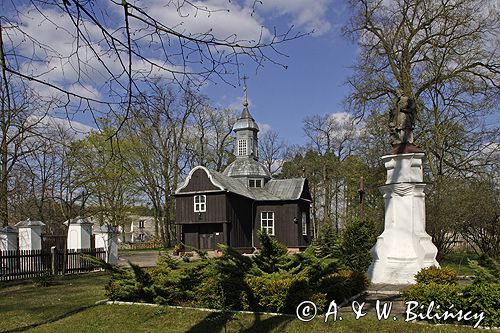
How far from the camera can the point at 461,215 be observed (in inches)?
880

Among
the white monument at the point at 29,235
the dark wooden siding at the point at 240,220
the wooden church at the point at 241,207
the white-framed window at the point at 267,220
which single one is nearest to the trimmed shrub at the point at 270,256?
the white monument at the point at 29,235

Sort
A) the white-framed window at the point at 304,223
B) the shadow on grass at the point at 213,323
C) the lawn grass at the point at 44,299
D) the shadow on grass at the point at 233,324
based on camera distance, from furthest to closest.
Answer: the white-framed window at the point at 304,223 → the lawn grass at the point at 44,299 → the shadow on grass at the point at 213,323 → the shadow on grass at the point at 233,324

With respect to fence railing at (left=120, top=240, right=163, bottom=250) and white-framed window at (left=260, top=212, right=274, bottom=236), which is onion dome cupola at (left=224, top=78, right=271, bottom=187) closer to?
white-framed window at (left=260, top=212, right=274, bottom=236)

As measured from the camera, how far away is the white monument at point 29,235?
70.2 ft

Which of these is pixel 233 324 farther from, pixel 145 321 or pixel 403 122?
pixel 403 122

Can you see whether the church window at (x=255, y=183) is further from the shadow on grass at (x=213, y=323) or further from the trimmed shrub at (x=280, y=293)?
the shadow on grass at (x=213, y=323)

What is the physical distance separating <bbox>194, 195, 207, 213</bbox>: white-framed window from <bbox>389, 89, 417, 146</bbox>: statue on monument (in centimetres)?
2177

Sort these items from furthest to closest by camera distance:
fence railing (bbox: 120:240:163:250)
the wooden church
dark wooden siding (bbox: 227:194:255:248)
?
fence railing (bbox: 120:240:163:250), dark wooden siding (bbox: 227:194:255:248), the wooden church

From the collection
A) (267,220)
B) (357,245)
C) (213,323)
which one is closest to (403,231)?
(357,245)

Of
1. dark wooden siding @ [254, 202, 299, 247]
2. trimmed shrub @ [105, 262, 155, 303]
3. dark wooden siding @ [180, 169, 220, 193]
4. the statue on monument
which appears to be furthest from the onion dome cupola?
trimmed shrub @ [105, 262, 155, 303]

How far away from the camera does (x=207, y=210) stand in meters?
34.2

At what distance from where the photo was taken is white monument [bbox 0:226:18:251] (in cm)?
2047

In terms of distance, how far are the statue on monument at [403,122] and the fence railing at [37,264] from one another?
1195 centimetres

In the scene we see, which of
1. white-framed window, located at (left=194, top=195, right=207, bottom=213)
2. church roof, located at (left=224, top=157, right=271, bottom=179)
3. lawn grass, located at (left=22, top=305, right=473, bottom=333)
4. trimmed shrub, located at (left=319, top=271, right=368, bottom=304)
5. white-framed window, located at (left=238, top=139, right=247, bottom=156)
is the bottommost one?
lawn grass, located at (left=22, top=305, right=473, bottom=333)
